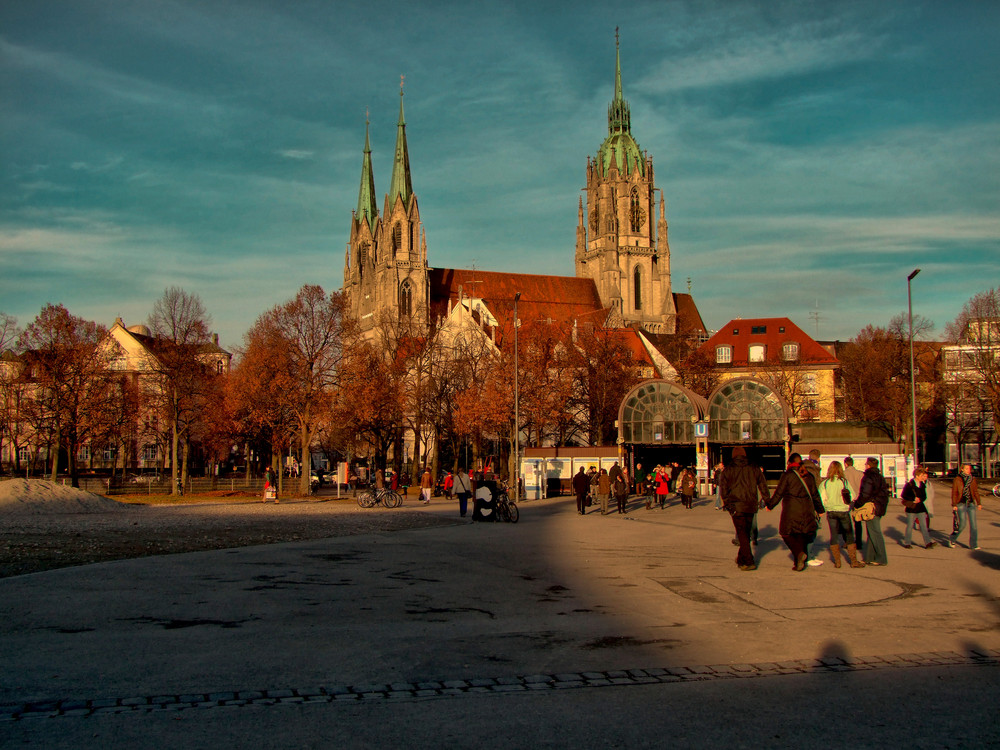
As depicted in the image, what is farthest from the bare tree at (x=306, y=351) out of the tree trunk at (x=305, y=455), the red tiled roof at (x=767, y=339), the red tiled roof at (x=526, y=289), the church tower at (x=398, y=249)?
the red tiled roof at (x=526, y=289)

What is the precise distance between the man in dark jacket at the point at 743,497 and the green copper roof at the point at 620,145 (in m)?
118

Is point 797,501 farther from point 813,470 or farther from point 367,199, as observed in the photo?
point 367,199

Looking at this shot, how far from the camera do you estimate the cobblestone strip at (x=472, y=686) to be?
6.13m

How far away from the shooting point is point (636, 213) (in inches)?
5054

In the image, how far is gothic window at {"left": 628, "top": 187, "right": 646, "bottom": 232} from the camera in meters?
128

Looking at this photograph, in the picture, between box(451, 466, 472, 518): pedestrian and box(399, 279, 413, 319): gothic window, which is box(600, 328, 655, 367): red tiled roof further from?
box(451, 466, 472, 518): pedestrian

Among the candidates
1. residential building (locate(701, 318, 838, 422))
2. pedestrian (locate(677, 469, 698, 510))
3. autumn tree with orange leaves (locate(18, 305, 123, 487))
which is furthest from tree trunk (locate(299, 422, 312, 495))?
residential building (locate(701, 318, 838, 422))

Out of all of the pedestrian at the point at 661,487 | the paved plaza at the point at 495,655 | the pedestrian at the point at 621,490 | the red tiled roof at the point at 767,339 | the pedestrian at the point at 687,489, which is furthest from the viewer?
the red tiled roof at the point at 767,339

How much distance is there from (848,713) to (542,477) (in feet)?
119

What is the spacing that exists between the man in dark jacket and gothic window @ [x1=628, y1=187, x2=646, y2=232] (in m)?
117

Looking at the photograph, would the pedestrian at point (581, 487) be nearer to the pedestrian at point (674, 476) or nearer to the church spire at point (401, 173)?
the pedestrian at point (674, 476)

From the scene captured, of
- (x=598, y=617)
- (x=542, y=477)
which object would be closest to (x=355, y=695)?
(x=598, y=617)

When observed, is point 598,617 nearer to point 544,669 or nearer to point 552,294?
point 544,669

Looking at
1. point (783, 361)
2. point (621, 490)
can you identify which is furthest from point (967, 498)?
point (783, 361)
